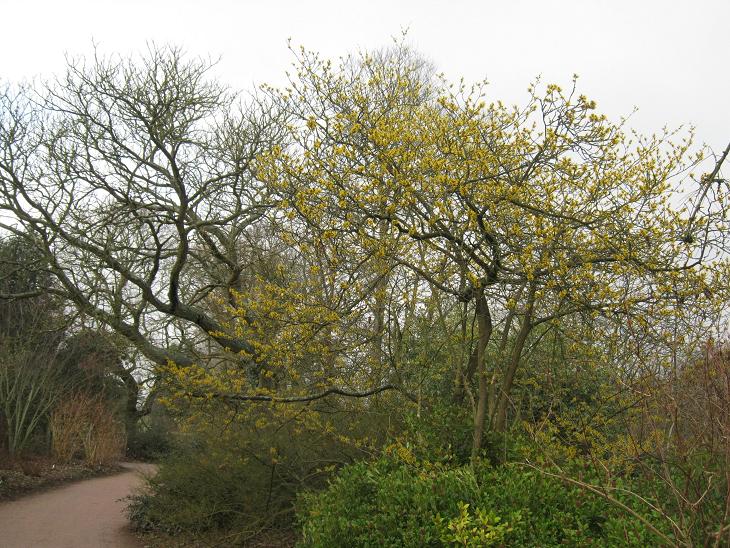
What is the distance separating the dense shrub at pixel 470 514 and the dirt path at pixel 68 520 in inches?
216

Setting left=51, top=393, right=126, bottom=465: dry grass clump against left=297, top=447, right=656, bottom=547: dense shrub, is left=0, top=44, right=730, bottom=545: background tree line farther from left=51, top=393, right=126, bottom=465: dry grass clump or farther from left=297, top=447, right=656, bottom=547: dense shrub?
left=51, top=393, right=126, bottom=465: dry grass clump

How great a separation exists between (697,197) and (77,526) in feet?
32.0

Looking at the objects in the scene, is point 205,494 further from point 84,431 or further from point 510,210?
point 84,431

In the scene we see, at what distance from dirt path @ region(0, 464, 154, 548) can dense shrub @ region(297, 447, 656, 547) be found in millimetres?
5477

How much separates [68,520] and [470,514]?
8638 millimetres

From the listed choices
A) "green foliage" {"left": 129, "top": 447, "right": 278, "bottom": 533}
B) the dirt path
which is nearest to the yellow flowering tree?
"green foliage" {"left": 129, "top": 447, "right": 278, "bottom": 533}

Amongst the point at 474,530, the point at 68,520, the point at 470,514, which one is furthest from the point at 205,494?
the point at 474,530

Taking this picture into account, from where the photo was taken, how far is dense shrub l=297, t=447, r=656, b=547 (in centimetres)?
395

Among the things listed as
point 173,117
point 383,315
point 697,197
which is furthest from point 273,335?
point 173,117

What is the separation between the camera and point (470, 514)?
14.5 ft

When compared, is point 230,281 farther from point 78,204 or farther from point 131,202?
point 78,204

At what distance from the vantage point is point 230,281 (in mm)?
13375

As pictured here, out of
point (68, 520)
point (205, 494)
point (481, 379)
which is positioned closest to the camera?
point (481, 379)

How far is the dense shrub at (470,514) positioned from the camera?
395 cm
